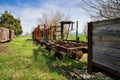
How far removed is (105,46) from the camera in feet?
14.3

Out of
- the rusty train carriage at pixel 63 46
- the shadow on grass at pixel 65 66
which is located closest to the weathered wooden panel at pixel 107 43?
the shadow on grass at pixel 65 66

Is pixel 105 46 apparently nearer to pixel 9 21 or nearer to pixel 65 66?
pixel 65 66

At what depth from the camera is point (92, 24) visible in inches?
199

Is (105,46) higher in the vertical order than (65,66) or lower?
higher

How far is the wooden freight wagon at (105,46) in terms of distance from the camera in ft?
12.8

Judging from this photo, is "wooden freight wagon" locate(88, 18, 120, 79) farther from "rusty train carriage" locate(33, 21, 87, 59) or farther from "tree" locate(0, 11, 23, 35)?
"tree" locate(0, 11, 23, 35)

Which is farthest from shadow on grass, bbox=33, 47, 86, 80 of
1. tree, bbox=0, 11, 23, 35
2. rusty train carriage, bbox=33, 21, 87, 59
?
tree, bbox=0, 11, 23, 35

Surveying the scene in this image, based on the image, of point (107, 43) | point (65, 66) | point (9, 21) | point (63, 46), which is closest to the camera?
point (107, 43)

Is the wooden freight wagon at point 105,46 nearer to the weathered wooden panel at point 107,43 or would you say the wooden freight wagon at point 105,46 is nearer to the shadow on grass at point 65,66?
the weathered wooden panel at point 107,43

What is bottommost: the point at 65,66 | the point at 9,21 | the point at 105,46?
the point at 65,66

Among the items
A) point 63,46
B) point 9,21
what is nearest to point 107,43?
point 63,46

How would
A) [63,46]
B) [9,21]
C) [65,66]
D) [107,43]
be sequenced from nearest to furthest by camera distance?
[107,43]
[65,66]
[63,46]
[9,21]

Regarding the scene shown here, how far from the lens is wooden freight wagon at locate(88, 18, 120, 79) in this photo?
12.8 feet

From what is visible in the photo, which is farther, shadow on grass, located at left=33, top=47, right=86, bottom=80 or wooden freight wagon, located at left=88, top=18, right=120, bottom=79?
shadow on grass, located at left=33, top=47, right=86, bottom=80
